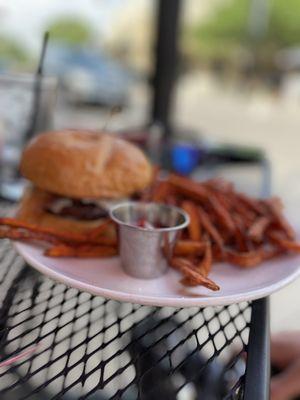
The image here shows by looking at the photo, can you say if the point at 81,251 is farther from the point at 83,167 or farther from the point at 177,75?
the point at 177,75

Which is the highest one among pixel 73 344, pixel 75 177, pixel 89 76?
pixel 89 76

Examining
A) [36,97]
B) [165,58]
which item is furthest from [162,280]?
[165,58]

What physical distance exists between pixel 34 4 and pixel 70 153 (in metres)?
6.61

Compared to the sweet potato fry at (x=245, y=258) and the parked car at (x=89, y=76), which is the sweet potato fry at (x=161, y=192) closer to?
the sweet potato fry at (x=245, y=258)

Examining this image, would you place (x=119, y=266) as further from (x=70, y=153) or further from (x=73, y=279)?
(x=70, y=153)

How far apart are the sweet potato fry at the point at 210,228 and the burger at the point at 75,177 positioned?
22cm

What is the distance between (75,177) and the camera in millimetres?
1194

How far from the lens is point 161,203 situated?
4.09 ft

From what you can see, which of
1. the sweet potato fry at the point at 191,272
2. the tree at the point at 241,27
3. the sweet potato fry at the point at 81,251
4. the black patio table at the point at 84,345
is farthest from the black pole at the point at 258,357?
the tree at the point at 241,27

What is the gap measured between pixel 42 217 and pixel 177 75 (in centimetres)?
365

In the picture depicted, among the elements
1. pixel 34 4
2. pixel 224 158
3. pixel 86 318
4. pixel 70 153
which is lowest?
pixel 86 318

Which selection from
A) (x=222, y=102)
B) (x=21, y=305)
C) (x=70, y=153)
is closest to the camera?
(x=21, y=305)

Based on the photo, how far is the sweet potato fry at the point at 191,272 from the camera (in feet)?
2.96

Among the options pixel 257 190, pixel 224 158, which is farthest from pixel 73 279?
pixel 224 158
